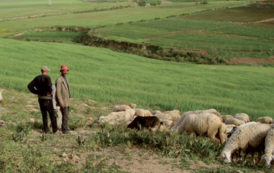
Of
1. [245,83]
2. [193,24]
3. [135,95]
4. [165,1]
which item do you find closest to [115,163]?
[135,95]

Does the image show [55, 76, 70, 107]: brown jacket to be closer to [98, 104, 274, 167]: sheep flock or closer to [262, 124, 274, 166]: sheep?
[98, 104, 274, 167]: sheep flock

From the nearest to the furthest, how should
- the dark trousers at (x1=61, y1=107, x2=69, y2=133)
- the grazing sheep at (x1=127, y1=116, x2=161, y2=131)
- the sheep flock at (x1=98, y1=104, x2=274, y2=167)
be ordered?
1. the sheep flock at (x1=98, y1=104, x2=274, y2=167)
2. the dark trousers at (x1=61, y1=107, x2=69, y2=133)
3. the grazing sheep at (x1=127, y1=116, x2=161, y2=131)

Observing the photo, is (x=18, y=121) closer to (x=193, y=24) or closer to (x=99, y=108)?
(x=99, y=108)

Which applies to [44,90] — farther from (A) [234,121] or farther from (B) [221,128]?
(A) [234,121]

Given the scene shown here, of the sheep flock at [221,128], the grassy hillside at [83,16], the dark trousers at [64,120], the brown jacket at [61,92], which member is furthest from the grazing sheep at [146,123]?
the grassy hillside at [83,16]

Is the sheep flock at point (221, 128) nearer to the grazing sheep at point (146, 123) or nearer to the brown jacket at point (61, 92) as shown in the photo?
the grazing sheep at point (146, 123)

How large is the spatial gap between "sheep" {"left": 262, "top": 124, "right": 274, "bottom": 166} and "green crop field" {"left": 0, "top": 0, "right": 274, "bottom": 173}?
8.1 inches

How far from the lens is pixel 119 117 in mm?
13344

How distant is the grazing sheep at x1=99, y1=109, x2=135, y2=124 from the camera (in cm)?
1283

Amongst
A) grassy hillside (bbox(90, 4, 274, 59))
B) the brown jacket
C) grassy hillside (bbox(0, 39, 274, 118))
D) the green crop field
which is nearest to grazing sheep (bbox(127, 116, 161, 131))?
the green crop field

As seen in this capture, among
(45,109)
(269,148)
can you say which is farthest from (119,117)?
(269,148)

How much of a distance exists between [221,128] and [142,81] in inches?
492

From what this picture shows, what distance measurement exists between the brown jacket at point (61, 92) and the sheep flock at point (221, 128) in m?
1.99

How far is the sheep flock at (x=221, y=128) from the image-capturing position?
7775mm
